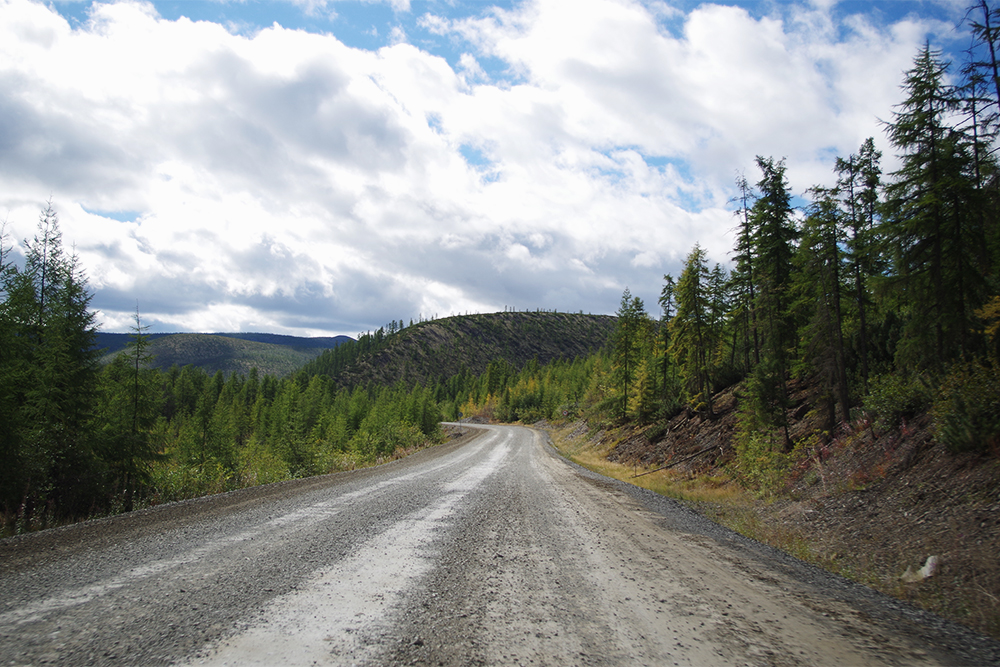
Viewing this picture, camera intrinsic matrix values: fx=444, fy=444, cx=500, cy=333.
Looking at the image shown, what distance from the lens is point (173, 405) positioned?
8062 centimetres

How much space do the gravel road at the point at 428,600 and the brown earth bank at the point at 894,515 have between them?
748 millimetres

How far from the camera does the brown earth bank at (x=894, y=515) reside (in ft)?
16.3

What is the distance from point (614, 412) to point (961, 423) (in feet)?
98.2

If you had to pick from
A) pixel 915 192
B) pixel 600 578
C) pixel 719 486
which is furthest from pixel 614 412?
pixel 600 578

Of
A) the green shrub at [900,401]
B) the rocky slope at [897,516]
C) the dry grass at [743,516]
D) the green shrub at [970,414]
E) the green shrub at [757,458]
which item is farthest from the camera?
the green shrub at [757,458]

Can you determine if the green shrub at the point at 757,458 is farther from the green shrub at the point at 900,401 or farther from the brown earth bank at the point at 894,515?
the green shrub at the point at 900,401

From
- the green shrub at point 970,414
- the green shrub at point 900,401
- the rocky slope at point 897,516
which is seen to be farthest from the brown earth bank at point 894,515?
the green shrub at point 900,401

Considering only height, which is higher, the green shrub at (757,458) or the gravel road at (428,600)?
the gravel road at (428,600)

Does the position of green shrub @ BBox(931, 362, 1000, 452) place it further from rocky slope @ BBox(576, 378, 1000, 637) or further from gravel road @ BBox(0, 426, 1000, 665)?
gravel road @ BBox(0, 426, 1000, 665)

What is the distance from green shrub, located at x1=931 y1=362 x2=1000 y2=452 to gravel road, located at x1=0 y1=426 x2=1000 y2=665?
14.4ft

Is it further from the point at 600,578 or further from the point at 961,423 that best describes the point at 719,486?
the point at 600,578

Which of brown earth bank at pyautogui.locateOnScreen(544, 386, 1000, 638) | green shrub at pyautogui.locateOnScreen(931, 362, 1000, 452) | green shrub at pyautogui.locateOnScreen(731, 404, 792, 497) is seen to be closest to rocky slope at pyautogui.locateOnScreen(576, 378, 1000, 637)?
brown earth bank at pyautogui.locateOnScreen(544, 386, 1000, 638)

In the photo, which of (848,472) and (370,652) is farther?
(848,472)

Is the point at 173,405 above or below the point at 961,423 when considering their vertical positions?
below
